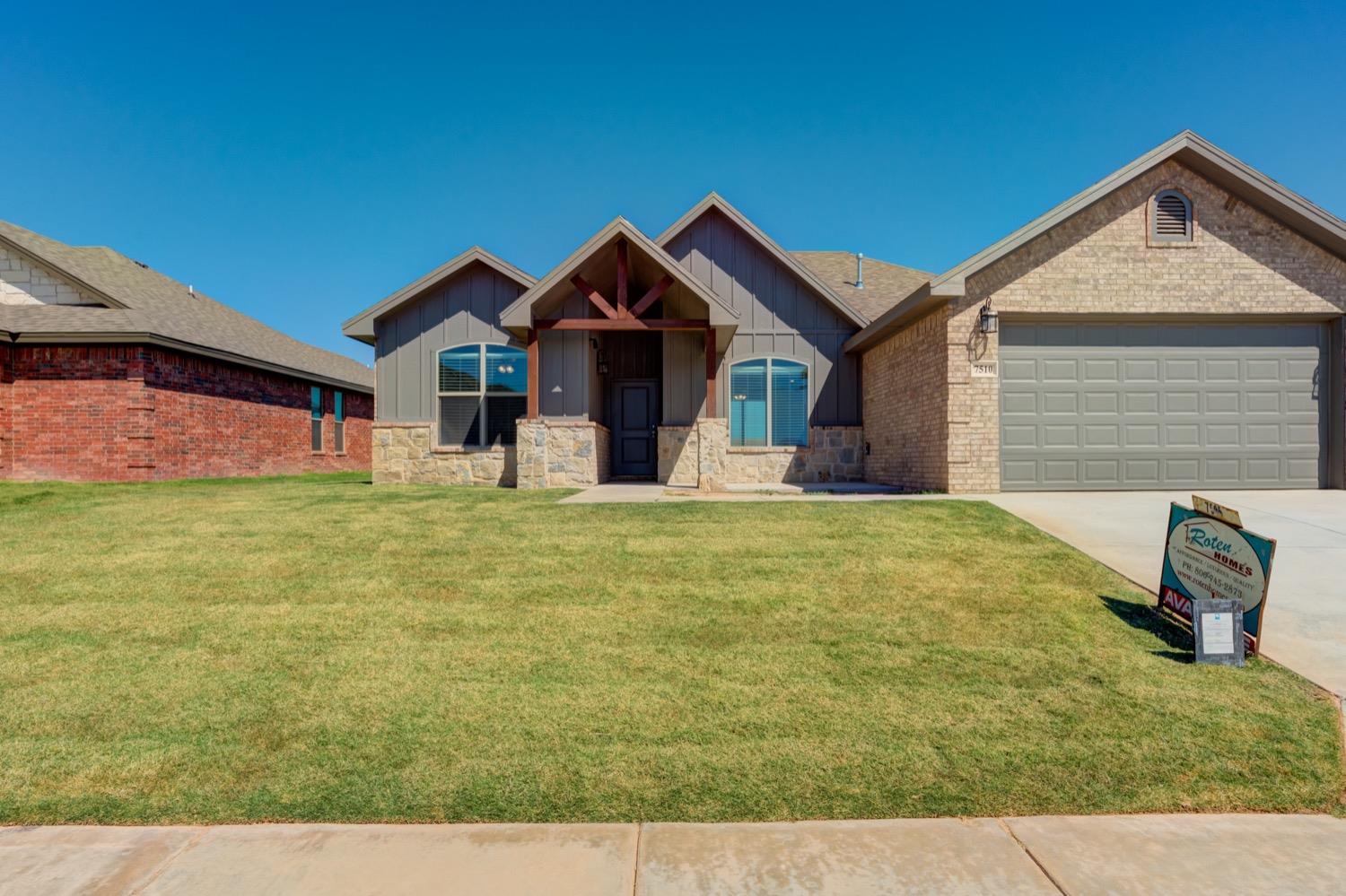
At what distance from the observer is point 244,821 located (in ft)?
9.55

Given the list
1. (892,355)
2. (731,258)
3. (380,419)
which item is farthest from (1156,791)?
(380,419)

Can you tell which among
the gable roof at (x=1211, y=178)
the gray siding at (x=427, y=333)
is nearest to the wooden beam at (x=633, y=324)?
the gray siding at (x=427, y=333)

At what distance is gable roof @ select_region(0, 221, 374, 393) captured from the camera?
583 inches

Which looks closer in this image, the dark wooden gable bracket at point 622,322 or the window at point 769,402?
the dark wooden gable bracket at point 622,322

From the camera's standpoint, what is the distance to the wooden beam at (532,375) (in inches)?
513

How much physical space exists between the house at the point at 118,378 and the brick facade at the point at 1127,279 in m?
16.6

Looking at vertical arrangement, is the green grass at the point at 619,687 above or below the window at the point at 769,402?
below

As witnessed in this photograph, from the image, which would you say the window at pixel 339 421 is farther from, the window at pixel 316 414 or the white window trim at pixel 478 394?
the white window trim at pixel 478 394

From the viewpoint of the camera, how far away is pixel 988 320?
10656mm

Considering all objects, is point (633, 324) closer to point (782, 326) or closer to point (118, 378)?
point (782, 326)

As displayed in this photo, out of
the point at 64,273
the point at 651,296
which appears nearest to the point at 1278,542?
the point at 651,296

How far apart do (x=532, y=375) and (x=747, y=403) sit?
5165 millimetres

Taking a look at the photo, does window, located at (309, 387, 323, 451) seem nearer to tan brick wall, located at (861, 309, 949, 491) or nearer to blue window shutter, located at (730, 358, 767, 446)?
blue window shutter, located at (730, 358, 767, 446)

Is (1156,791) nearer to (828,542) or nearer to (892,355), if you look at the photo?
(828,542)
